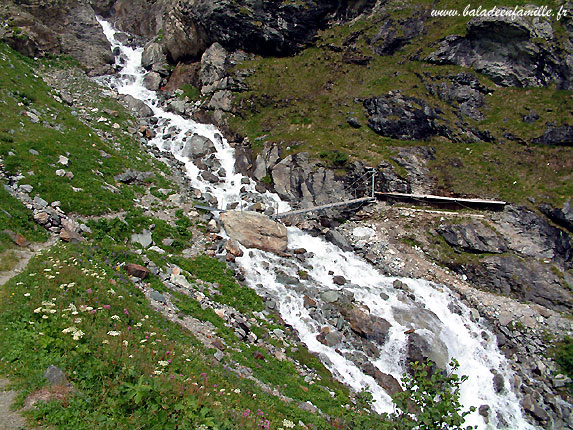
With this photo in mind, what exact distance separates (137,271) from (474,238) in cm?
2510

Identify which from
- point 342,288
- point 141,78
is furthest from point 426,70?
point 141,78

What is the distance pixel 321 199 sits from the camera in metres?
29.7

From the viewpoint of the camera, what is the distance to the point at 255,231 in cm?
2408

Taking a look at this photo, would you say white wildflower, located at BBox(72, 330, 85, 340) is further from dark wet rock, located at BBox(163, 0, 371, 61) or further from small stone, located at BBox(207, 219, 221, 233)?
dark wet rock, located at BBox(163, 0, 371, 61)

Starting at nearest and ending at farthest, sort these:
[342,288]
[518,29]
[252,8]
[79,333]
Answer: [79,333] < [342,288] < [518,29] < [252,8]

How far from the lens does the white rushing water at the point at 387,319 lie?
17.1 metres

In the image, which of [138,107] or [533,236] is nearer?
[533,236]

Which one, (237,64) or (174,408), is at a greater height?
(237,64)

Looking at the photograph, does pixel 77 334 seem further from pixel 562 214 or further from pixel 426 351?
pixel 562 214

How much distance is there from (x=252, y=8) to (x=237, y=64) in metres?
7.21

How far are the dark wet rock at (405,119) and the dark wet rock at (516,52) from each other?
7.63 m

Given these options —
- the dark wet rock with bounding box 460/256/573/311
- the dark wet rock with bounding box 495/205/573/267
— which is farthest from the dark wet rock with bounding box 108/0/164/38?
the dark wet rock with bounding box 460/256/573/311

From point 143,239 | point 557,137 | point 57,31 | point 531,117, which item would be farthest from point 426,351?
point 57,31

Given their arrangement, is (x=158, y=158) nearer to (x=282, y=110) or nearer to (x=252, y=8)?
(x=282, y=110)
